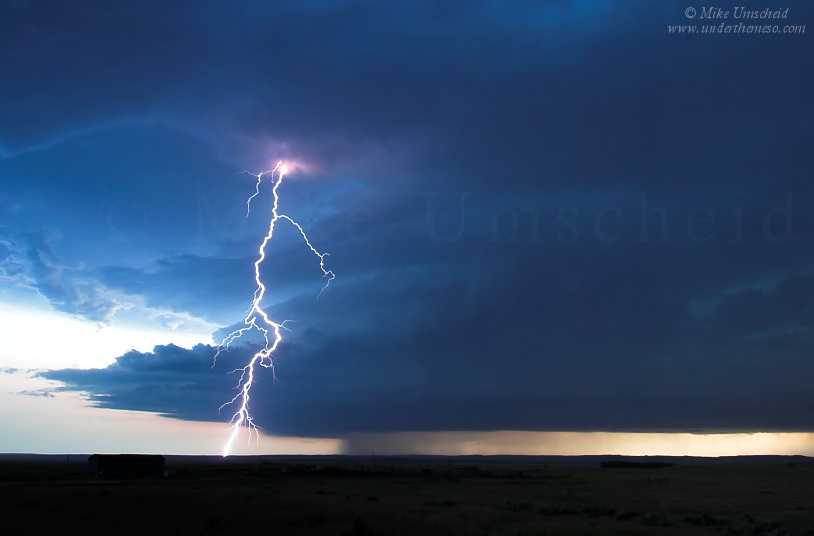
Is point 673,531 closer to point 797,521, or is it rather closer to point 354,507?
point 797,521

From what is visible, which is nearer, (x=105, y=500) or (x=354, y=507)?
(x=354, y=507)

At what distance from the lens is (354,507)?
40.8m

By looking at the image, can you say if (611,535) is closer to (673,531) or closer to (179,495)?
(673,531)

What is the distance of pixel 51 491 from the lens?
4784cm

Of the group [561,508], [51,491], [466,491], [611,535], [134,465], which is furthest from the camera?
[134,465]

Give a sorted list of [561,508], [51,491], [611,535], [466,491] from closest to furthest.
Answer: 1. [611,535]
2. [561,508]
3. [51,491]
4. [466,491]

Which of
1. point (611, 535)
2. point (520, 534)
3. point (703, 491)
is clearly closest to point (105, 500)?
point (520, 534)

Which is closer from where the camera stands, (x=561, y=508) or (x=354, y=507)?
(x=354, y=507)

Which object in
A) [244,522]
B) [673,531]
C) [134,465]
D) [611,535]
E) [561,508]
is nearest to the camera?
[611,535]

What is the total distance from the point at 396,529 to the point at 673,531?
14.1 m

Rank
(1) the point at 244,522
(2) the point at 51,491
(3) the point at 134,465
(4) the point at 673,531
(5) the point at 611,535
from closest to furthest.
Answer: (5) the point at 611,535, (4) the point at 673,531, (1) the point at 244,522, (2) the point at 51,491, (3) the point at 134,465


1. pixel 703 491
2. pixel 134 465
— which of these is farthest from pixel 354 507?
pixel 134 465

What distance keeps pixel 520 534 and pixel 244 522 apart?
1557 centimetres

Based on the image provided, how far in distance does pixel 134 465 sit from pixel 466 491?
135 feet
